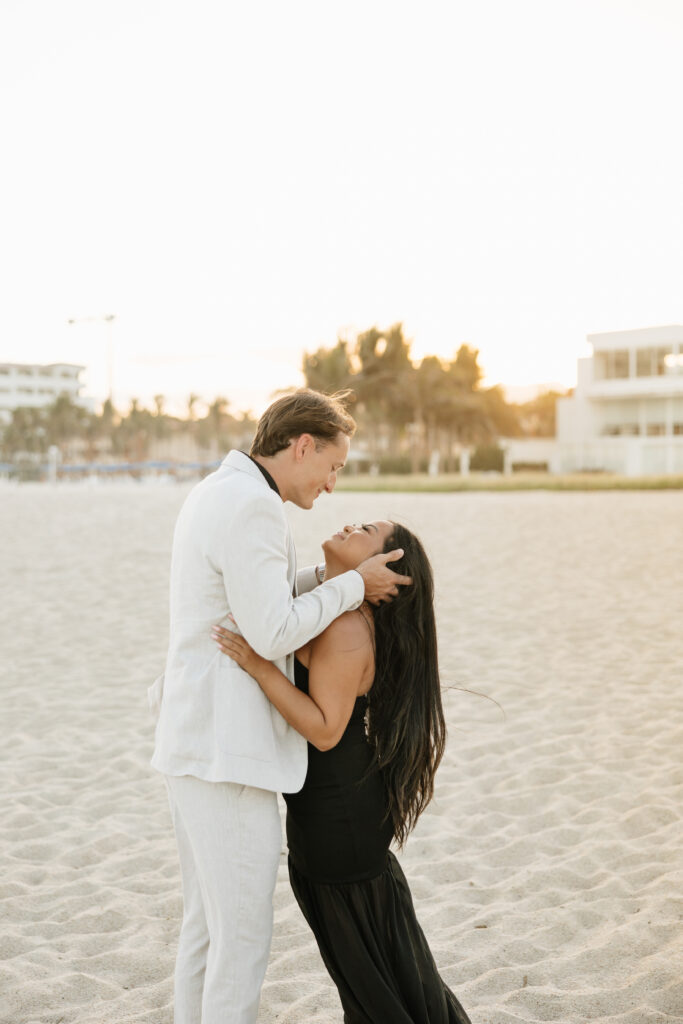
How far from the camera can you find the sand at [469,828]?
3416 mm

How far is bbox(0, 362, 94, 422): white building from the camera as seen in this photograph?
115312 millimetres

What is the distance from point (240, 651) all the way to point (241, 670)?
0.16ft

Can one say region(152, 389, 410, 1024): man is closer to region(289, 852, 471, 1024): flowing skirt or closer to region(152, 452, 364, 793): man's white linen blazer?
region(152, 452, 364, 793): man's white linen blazer

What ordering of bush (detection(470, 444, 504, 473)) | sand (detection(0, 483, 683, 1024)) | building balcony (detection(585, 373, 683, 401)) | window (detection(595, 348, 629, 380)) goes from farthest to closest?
window (detection(595, 348, 629, 380))
building balcony (detection(585, 373, 683, 401))
bush (detection(470, 444, 504, 473))
sand (detection(0, 483, 683, 1024))

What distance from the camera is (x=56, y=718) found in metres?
6.73

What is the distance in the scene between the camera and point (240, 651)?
220cm

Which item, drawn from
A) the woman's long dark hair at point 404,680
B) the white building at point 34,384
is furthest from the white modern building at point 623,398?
the white building at point 34,384

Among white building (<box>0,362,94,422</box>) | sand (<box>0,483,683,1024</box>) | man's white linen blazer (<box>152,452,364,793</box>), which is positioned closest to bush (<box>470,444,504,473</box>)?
sand (<box>0,483,683,1024</box>)

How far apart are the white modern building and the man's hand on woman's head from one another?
49.3m

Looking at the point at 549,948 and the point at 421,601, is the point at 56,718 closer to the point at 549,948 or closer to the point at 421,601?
the point at 549,948

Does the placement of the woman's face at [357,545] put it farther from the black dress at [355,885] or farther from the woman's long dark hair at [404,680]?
the black dress at [355,885]

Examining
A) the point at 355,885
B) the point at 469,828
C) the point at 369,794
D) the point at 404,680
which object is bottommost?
the point at 469,828

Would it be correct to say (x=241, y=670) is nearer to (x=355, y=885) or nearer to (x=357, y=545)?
(x=357, y=545)

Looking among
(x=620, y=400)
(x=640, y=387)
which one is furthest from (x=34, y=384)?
(x=640, y=387)
